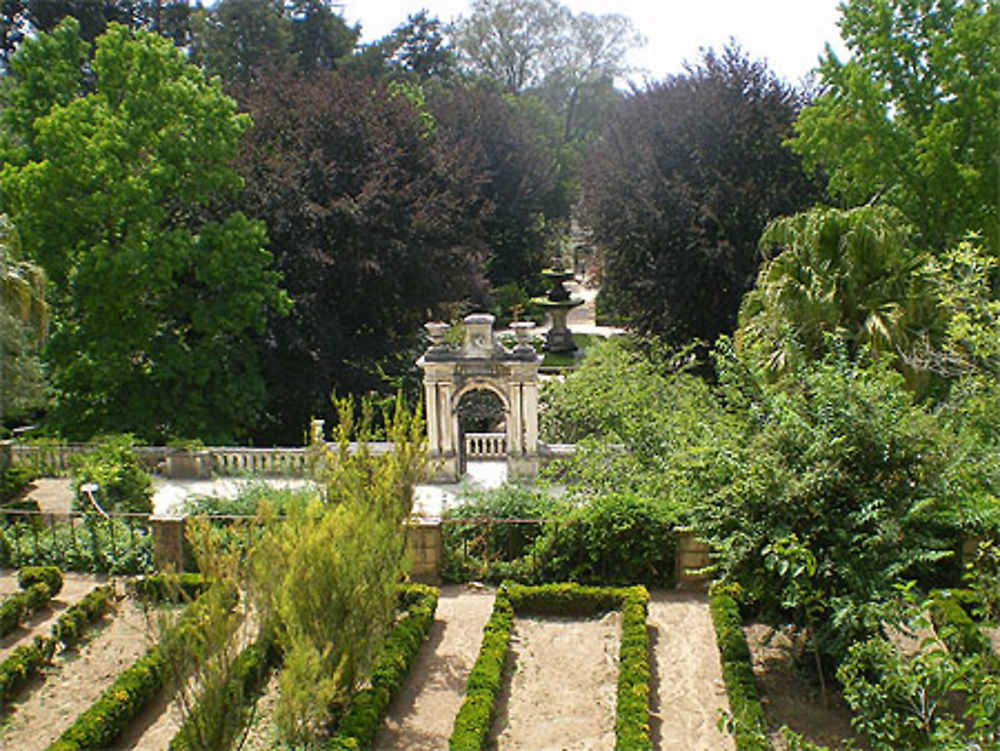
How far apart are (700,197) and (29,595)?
20155 millimetres

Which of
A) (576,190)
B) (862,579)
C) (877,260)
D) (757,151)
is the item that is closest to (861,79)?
(757,151)

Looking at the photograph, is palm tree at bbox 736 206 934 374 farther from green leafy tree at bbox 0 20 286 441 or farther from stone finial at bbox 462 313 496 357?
green leafy tree at bbox 0 20 286 441

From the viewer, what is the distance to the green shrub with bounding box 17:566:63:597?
1558 centimetres

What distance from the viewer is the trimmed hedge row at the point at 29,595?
14.5 m

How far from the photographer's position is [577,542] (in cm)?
1573

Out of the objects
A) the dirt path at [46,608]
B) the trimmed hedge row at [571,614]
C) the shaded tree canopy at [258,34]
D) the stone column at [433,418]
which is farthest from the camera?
the shaded tree canopy at [258,34]

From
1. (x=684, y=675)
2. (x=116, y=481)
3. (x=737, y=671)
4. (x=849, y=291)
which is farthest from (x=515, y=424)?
(x=737, y=671)

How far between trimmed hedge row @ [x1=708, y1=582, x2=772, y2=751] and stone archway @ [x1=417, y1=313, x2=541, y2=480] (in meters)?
7.93

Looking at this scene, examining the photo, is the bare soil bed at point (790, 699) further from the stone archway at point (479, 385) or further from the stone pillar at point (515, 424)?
the stone pillar at point (515, 424)

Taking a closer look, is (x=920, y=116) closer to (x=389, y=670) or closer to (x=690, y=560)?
(x=690, y=560)

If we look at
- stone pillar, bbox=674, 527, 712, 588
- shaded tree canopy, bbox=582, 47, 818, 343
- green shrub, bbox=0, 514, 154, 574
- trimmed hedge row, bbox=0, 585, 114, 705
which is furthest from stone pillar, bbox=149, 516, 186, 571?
shaded tree canopy, bbox=582, 47, 818, 343

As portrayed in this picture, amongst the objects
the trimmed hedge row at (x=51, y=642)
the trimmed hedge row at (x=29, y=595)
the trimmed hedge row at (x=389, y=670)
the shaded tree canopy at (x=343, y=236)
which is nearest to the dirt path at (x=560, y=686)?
the trimmed hedge row at (x=389, y=670)

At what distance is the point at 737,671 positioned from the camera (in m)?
12.3

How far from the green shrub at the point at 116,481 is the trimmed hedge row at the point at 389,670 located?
20.3ft
